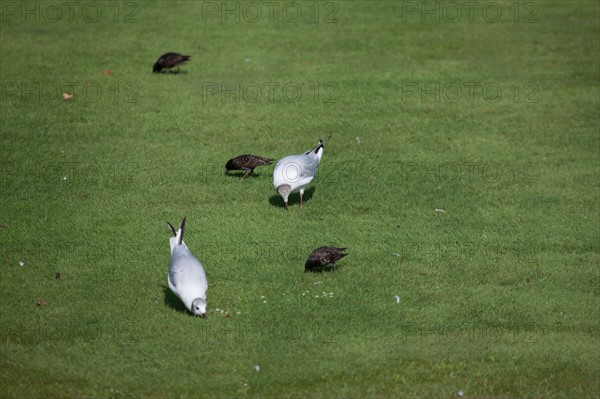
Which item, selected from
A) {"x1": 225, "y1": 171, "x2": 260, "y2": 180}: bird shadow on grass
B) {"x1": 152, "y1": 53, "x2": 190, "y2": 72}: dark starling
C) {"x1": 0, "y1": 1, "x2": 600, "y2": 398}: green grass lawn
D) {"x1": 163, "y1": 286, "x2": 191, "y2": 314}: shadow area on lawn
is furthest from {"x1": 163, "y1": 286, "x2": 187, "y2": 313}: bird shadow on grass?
{"x1": 152, "y1": 53, "x2": 190, "y2": 72}: dark starling

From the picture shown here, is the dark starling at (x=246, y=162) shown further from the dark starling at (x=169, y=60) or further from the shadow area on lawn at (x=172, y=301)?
the dark starling at (x=169, y=60)

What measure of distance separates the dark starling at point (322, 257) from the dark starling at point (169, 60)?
10256 mm

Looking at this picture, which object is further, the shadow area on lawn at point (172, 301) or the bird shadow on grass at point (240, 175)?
the bird shadow on grass at point (240, 175)

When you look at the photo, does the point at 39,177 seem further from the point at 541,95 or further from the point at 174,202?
the point at 541,95

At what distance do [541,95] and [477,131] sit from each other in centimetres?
308

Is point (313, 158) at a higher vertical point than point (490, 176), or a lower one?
higher

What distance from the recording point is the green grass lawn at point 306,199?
11.2 meters

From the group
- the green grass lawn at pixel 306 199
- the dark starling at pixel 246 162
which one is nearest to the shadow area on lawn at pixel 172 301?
the green grass lawn at pixel 306 199

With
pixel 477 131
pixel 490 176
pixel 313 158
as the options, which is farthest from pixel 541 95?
pixel 313 158

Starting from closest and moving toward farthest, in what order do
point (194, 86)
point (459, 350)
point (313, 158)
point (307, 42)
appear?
1. point (459, 350)
2. point (313, 158)
3. point (194, 86)
4. point (307, 42)

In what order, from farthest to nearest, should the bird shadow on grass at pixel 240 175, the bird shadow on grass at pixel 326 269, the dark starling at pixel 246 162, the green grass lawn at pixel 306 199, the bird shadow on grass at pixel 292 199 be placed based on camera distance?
the bird shadow on grass at pixel 240 175 < the dark starling at pixel 246 162 < the bird shadow on grass at pixel 292 199 < the bird shadow on grass at pixel 326 269 < the green grass lawn at pixel 306 199

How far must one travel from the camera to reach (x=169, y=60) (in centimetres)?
2166

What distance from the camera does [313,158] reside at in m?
15.8

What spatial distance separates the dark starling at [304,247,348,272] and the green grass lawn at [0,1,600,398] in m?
0.26
